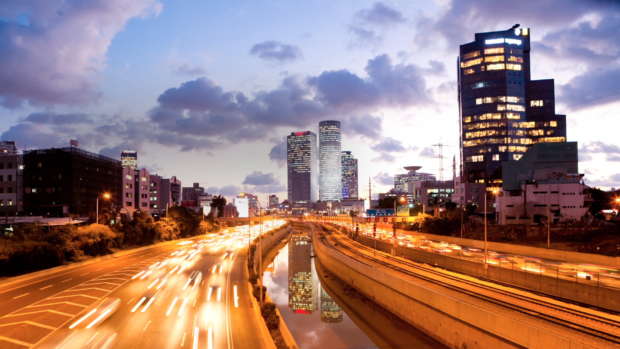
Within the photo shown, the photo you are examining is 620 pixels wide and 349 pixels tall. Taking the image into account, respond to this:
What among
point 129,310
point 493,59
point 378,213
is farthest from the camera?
point 493,59


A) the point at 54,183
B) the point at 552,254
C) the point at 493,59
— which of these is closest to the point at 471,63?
the point at 493,59

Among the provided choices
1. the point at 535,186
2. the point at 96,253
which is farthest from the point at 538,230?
the point at 96,253

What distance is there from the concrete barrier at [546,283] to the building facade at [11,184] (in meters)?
103

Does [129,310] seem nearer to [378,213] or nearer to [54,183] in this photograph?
[54,183]

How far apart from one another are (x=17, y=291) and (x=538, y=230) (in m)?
84.3

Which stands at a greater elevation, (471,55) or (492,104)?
(471,55)

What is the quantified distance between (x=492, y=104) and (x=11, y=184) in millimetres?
175024

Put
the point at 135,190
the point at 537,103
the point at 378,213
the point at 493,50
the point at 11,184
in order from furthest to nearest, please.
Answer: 1. the point at 537,103
2. the point at 493,50
3. the point at 135,190
4. the point at 378,213
5. the point at 11,184

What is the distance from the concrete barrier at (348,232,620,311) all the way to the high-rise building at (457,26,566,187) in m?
131

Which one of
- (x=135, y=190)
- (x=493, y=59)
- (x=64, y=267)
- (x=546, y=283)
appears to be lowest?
(x=64, y=267)

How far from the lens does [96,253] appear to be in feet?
200

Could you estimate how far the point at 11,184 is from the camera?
98.9 metres

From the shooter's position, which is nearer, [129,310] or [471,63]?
[129,310]

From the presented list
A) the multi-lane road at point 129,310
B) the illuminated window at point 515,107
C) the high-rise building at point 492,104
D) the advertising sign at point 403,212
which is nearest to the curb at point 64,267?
the multi-lane road at point 129,310
